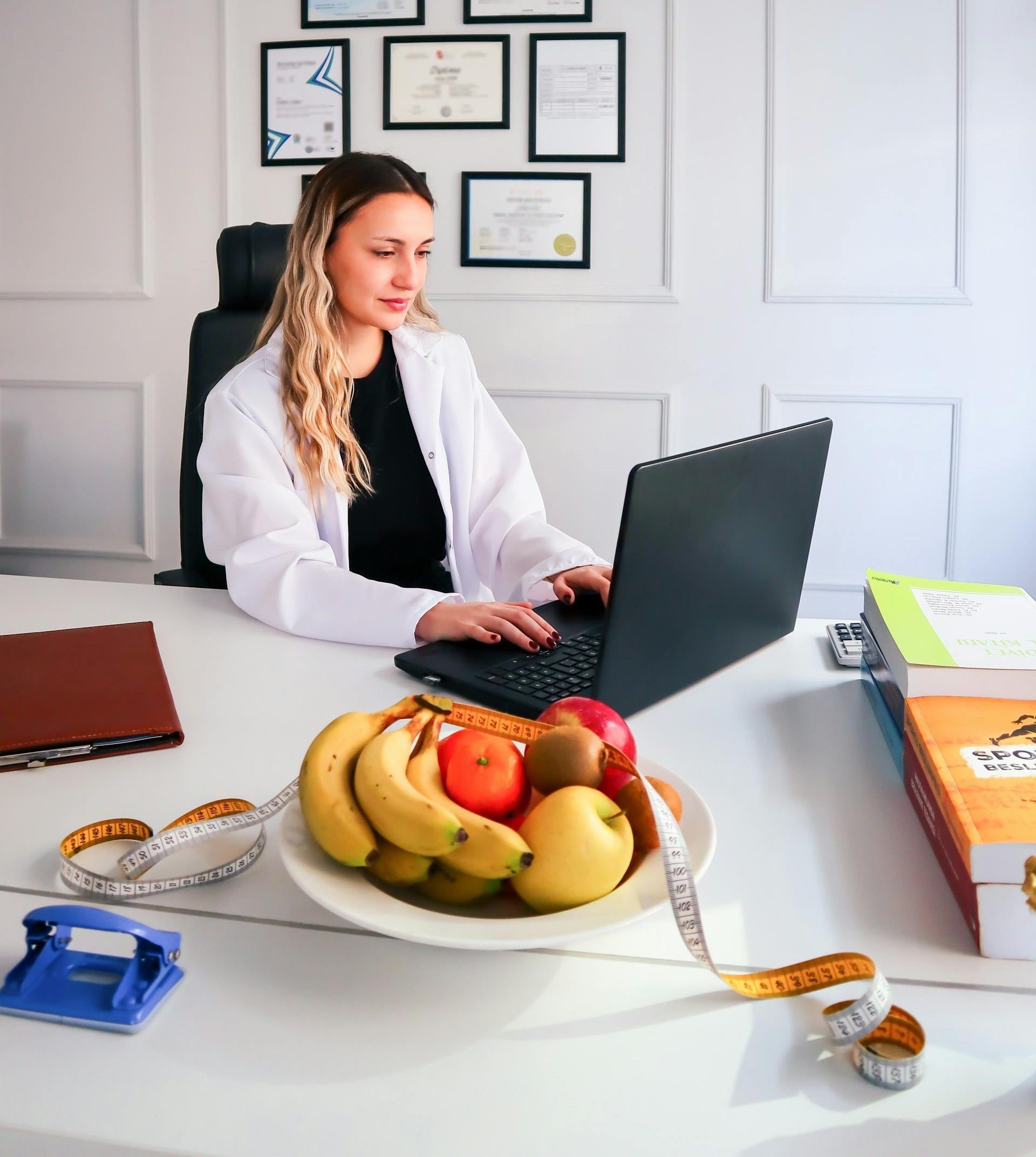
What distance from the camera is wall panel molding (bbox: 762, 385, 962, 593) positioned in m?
3.18

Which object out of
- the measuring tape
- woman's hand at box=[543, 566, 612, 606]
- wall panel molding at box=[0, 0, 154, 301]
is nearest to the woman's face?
woman's hand at box=[543, 566, 612, 606]

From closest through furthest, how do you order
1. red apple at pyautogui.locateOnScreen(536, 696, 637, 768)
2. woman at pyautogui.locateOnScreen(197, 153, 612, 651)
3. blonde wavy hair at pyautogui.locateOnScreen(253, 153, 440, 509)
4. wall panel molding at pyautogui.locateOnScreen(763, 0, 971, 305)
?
red apple at pyautogui.locateOnScreen(536, 696, 637, 768), woman at pyautogui.locateOnScreen(197, 153, 612, 651), blonde wavy hair at pyautogui.locateOnScreen(253, 153, 440, 509), wall panel molding at pyautogui.locateOnScreen(763, 0, 971, 305)

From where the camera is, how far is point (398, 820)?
0.61 meters

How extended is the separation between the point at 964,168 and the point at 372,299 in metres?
2.10

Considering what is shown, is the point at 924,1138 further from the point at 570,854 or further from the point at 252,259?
the point at 252,259

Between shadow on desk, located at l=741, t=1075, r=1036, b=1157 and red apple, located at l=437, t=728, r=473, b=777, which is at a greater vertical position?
red apple, located at l=437, t=728, r=473, b=777

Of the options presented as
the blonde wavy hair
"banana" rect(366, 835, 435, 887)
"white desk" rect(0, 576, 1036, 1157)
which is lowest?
"white desk" rect(0, 576, 1036, 1157)

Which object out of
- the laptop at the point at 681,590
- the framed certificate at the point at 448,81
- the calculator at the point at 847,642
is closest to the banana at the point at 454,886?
the laptop at the point at 681,590

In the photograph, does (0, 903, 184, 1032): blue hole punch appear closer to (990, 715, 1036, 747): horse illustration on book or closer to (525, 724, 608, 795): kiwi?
(525, 724, 608, 795): kiwi

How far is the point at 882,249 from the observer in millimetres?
3115

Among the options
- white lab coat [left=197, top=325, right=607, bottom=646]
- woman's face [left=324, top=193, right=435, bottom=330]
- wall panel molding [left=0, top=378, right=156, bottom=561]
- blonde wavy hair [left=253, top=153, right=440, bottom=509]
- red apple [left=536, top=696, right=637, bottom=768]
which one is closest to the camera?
red apple [left=536, top=696, right=637, bottom=768]

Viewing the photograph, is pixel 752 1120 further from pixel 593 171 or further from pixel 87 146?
pixel 87 146

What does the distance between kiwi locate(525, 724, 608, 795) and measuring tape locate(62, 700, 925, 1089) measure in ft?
0.04

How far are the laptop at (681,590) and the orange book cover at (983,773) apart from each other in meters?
0.25
